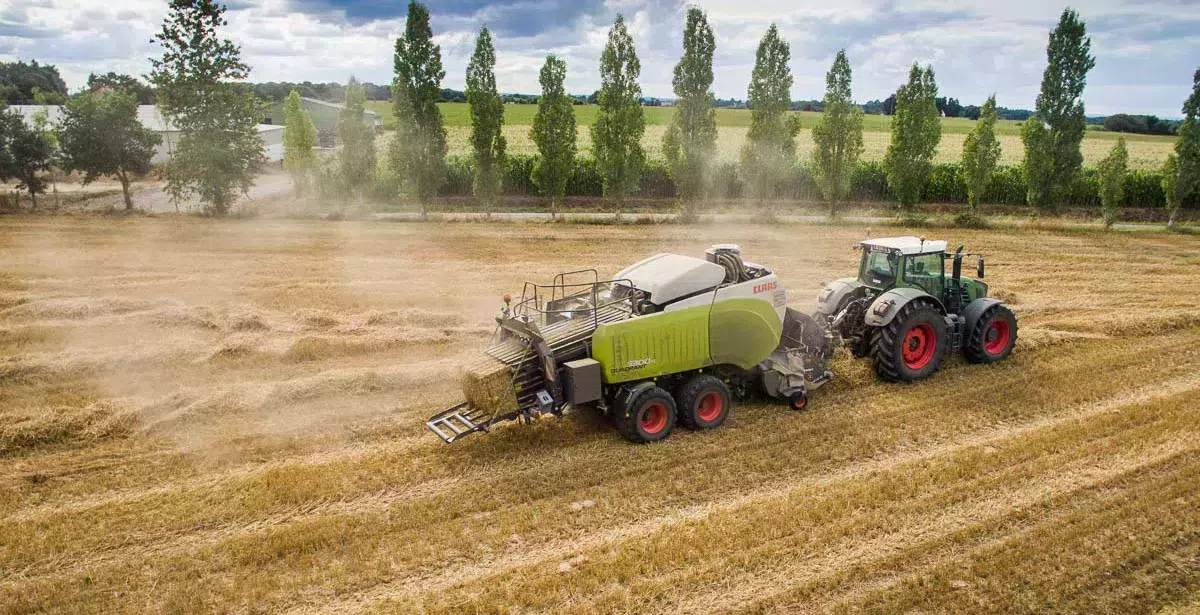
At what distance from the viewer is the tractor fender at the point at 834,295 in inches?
471

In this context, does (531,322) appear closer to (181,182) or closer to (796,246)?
(796,246)

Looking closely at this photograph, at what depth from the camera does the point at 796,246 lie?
23.8 meters

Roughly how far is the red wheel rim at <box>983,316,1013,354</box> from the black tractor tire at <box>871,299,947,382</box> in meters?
0.99

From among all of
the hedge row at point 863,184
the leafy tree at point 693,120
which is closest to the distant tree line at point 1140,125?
the hedge row at point 863,184

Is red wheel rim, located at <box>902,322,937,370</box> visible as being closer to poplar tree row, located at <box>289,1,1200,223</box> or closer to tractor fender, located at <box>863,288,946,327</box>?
tractor fender, located at <box>863,288,946,327</box>

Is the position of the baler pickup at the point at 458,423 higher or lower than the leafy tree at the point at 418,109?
lower

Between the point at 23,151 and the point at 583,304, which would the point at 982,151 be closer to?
the point at 583,304

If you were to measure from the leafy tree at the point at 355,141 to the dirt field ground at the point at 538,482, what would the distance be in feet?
54.9

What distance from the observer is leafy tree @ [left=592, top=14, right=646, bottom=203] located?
28.4m

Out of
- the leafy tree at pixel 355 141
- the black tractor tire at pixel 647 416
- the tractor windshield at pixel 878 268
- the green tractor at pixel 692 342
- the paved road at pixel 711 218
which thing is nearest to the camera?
the green tractor at pixel 692 342

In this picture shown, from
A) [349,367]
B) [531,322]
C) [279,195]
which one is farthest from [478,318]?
[279,195]

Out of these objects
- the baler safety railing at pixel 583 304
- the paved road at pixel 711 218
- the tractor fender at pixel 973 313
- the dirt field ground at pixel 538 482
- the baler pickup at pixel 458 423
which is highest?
the paved road at pixel 711 218

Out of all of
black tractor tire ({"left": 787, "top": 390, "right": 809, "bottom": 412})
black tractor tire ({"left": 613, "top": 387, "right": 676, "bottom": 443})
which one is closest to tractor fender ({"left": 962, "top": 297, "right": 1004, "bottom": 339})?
black tractor tire ({"left": 787, "top": 390, "right": 809, "bottom": 412})

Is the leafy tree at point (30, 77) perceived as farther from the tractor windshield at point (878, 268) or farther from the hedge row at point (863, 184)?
the tractor windshield at point (878, 268)
